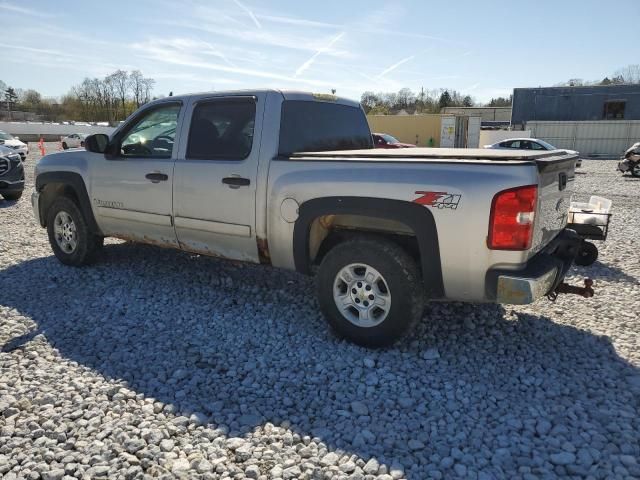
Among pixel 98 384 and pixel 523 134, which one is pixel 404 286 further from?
pixel 523 134

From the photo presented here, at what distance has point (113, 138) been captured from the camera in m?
5.35

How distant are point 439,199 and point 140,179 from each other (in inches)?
124

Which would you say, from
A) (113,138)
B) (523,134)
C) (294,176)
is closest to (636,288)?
(294,176)

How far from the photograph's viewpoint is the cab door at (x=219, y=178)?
4297 mm

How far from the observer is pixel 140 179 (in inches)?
199

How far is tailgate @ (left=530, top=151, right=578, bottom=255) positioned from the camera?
327cm

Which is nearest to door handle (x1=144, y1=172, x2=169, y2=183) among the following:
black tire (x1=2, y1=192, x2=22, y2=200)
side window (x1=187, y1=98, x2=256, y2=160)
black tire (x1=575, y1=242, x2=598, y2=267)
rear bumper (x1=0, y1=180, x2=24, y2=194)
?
side window (x1=187, y1=98, x2=256, y2=160)

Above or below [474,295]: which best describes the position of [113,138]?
above

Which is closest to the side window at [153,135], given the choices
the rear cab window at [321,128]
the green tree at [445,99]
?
the rear cab window at [321,128]

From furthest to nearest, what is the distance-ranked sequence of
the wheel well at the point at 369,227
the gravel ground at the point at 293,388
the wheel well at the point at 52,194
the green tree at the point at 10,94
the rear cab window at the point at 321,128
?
the green tree at the point at 10,94, the wheel well at the point at 52,194, the rear cab window at the point at 321,128, the wheel well at the point at 369,227, the gravel ground at the point at 293,388

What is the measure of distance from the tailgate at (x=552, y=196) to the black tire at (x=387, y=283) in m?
0.86

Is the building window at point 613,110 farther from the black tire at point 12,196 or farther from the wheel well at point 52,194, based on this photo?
the wheel well at point 52,194

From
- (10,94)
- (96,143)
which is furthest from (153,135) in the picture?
(10,94)

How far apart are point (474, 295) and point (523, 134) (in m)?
33.8
